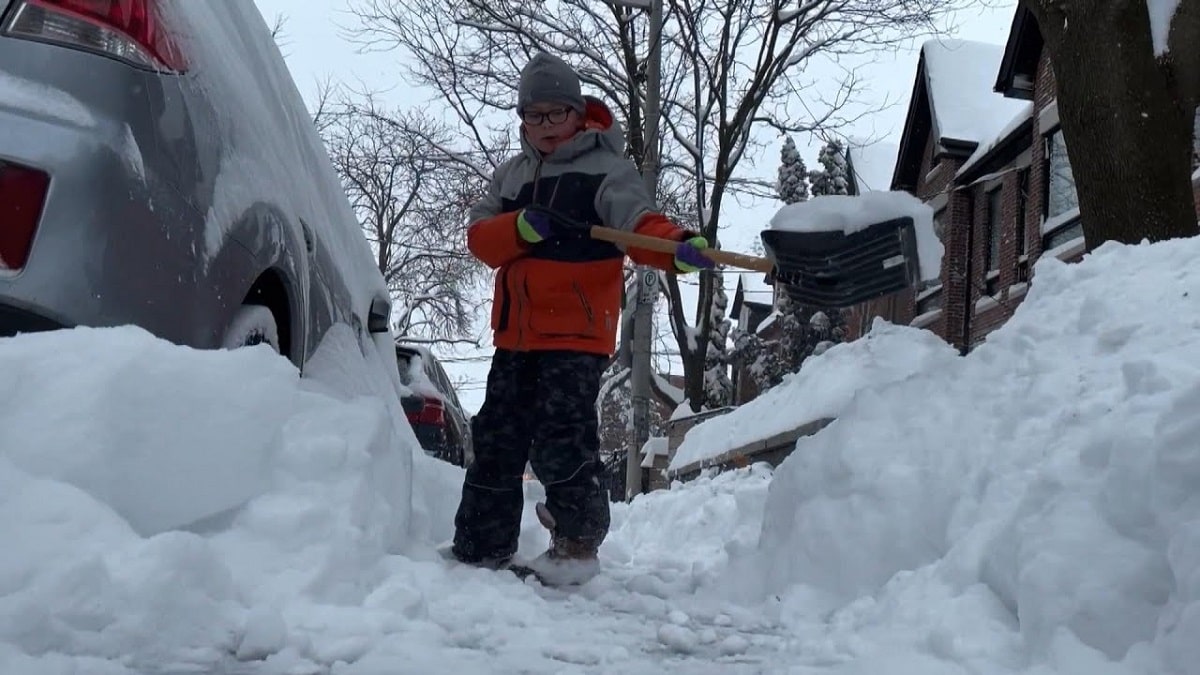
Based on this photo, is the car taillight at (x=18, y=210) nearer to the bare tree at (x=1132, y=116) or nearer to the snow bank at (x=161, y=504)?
the snow bank at (x=161, y=504)

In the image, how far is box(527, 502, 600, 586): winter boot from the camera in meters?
3.55

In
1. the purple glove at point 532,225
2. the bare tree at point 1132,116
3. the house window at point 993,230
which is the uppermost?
the house window at point 993,230

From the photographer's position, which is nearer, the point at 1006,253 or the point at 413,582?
the point at 413,582

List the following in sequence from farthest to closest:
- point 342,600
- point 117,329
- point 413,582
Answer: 1. point 413,582
2. point 342,600
3. point 117,329

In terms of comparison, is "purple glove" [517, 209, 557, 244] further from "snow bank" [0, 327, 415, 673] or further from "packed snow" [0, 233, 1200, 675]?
"snow bank" [0, 327, 415, 673]

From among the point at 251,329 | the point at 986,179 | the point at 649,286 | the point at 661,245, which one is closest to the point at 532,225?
the point at 661,245

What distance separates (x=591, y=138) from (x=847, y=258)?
105 cm

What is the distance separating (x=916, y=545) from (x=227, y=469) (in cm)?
175

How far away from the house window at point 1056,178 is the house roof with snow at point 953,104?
11.5 ft

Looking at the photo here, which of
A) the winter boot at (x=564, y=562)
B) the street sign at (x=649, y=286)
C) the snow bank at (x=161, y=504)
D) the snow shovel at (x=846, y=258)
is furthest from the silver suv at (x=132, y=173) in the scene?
the street sign at (x=649, y=286)

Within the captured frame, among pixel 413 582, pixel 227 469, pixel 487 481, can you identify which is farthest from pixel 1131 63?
pixel 227 469

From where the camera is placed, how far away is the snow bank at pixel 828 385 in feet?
15.4

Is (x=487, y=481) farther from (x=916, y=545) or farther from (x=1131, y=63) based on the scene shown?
(x=1131, y=63)

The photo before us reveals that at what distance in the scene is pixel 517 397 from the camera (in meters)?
3.79
